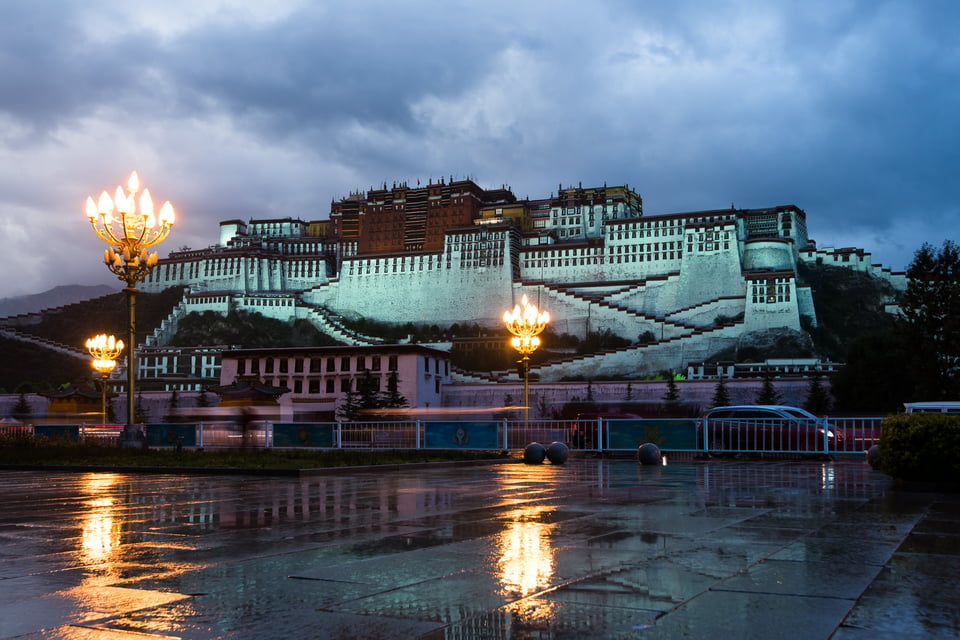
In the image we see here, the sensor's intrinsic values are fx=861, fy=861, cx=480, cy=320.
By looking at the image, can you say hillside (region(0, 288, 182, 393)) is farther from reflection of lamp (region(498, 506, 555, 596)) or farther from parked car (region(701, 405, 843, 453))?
reflection of lamp (region(498, 506, 555, 596))

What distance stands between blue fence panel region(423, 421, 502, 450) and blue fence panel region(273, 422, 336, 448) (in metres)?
2.63

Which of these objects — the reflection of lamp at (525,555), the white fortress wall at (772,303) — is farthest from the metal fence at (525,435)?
the white fortress wall at (772,303)

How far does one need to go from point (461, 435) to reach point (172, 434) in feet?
27.2

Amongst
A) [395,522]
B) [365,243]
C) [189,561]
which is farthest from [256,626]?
[365,243]

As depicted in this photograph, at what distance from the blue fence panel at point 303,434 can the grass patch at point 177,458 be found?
1734mm

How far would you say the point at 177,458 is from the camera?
52.6 feet

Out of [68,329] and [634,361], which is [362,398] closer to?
[634,361]

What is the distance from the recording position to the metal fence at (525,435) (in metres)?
18.6

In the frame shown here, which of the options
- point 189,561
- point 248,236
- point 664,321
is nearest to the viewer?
point 189,561

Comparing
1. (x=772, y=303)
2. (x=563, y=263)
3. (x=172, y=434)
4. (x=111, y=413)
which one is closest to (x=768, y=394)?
(x=772, y=303)

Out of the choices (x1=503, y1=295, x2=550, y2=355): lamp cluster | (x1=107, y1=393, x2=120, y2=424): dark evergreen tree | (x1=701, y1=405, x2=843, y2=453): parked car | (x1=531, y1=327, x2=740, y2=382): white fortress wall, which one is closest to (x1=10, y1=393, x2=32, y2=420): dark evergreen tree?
(x1=107, y1=393, x2=120, y2=424): dark evergreen tree

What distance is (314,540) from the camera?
18.8ft

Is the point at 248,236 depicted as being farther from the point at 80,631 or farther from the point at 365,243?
the point at 80,631

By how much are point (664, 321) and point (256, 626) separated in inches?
3106
